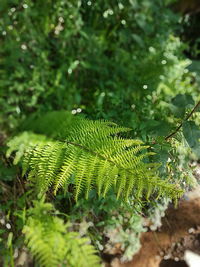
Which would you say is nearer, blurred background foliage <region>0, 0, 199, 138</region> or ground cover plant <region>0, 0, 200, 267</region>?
ground cover plant <region>0, 0, 200, 267</region>

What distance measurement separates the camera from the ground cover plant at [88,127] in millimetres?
1277

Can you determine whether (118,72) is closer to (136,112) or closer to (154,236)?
(136,112)

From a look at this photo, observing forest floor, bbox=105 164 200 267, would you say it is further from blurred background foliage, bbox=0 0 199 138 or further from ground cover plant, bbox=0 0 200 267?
blurred background foliage, bbox=0 0 199 138

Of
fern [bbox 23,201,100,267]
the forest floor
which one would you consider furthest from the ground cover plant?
the forest floor

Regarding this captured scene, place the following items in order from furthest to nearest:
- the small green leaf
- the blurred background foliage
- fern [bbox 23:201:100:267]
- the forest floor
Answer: the blurred background foliage < the forest floor < the small green leaf < fern [bbox 23:201:100:267]

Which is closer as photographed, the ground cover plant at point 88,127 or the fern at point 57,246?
the fern at point 57,246

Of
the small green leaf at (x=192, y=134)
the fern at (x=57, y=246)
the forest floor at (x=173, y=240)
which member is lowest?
the forest floor at (x=173, y=240)

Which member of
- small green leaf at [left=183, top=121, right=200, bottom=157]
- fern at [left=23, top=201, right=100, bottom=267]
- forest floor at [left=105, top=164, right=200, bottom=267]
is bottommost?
forest floor at [left=105, top=164, right=200, bottom=267]

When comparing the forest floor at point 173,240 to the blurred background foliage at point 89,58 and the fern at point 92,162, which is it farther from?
the fern at point 92,162

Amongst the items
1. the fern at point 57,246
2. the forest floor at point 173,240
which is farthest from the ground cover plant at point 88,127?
the forest floor at point 173,240

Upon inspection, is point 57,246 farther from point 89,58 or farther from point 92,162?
point 89,58

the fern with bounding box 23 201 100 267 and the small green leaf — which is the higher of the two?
the small green leaf

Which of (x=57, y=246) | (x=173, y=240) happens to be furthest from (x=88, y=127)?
(x=173, y=240)

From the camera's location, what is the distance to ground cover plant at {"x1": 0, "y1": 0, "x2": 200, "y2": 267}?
4.19 ft
